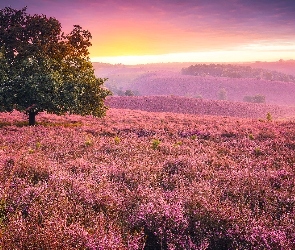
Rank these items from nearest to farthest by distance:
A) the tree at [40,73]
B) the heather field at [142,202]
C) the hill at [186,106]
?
the heather field at [142,202] → the tree at [40,73] → the hill at [186,106]

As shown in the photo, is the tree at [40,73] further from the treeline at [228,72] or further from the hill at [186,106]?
the treeline at [228,72]

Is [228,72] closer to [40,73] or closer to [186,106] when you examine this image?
[186,106]

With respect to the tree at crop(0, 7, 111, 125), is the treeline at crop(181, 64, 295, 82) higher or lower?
higher

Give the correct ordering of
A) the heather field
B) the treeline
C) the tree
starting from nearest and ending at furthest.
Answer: the heather field < the tree < the treeline

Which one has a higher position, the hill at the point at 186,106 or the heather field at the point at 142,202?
the heather field at the point at 142,202

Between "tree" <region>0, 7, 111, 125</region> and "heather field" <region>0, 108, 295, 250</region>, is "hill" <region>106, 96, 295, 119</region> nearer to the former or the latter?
"tree" <region>0, 7, 111, 125</region>

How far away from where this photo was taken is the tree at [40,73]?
1608cm

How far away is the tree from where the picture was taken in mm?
16078

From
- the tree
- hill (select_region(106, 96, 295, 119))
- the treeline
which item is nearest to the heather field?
the tree

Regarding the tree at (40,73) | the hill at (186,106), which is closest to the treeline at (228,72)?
the hill at (186,106)

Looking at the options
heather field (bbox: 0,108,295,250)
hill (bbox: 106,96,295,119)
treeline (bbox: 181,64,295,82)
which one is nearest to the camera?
heather field (bbox: 0,108,295,250)

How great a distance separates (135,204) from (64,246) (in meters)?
2.38

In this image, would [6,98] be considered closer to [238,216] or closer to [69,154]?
[69,154]

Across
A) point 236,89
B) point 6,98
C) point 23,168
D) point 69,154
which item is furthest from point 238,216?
point 236,89
